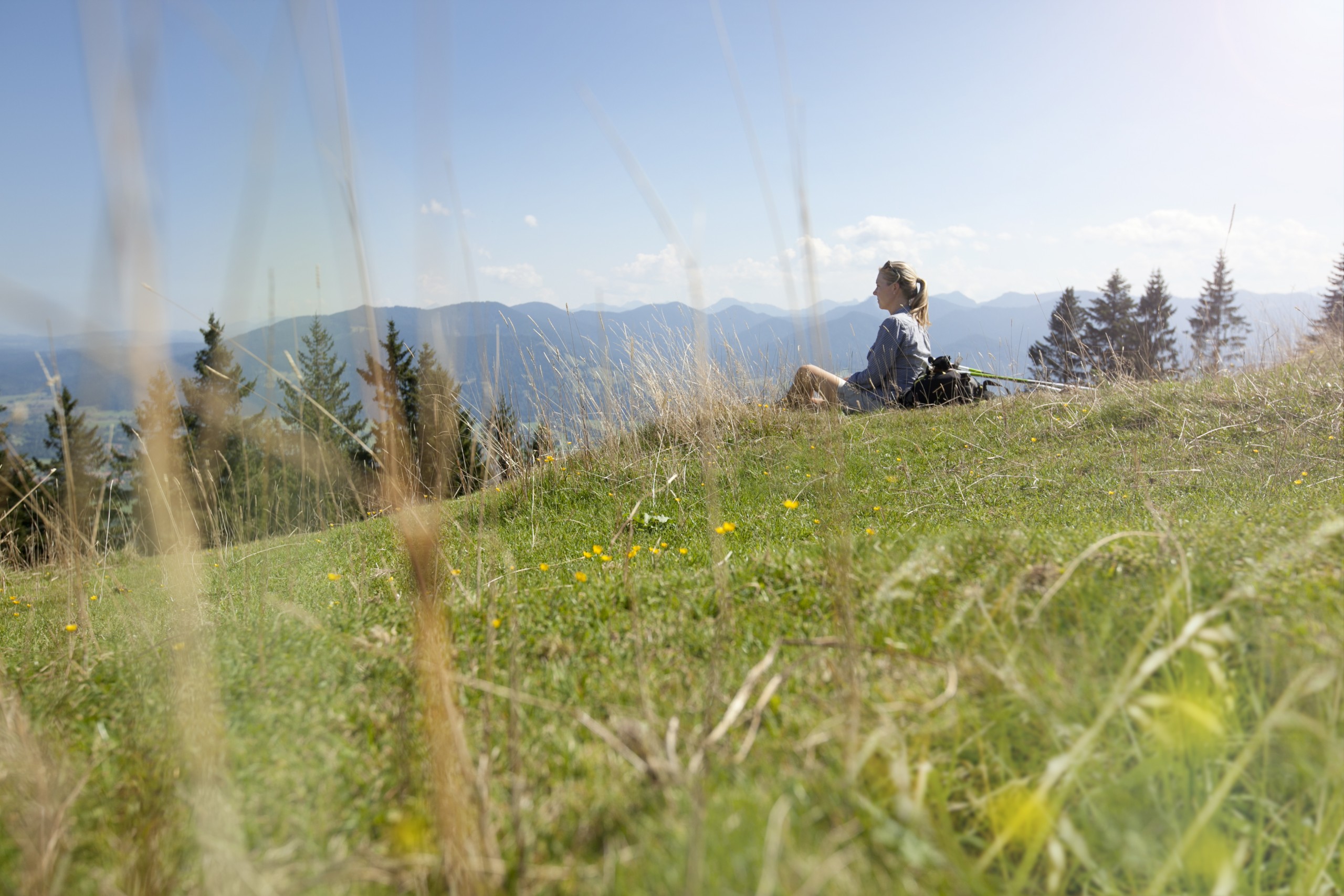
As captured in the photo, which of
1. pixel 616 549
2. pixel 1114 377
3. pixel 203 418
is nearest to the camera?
pixel 203 418

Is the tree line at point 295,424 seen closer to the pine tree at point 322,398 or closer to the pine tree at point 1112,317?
the pine tree at point 322,398

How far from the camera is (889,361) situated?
6945mm

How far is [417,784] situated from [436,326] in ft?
2.71

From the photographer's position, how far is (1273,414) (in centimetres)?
476

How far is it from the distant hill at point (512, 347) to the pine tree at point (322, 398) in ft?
0.18

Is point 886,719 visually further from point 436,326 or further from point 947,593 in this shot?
point 436,326

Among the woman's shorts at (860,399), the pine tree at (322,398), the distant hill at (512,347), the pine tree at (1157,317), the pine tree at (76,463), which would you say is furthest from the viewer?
the pine tree at (1157,317)

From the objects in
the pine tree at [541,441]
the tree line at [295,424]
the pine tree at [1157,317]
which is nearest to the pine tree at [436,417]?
the tree line at [295,424]

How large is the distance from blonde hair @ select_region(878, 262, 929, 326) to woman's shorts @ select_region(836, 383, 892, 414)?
3.09 ft

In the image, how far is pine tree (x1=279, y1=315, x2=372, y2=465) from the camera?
4.84 feet

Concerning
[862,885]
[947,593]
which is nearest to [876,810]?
[862,885]

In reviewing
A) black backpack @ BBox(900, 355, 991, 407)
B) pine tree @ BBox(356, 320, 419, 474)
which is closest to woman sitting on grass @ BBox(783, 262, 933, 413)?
black backpack @ BBox(900, 355, 991, 407)

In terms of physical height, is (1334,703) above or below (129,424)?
below

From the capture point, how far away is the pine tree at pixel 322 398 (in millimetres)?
1477
